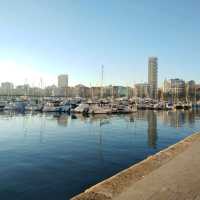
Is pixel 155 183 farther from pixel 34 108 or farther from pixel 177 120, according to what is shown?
pixel 34 108

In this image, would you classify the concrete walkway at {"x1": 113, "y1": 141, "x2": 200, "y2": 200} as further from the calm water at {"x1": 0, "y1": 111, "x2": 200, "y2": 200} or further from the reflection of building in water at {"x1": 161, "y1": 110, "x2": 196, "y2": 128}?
the reflection of building in water at {"x1": 161, "y1": 110, "x2": 196, "y2": 128}

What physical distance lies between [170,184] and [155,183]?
537mm

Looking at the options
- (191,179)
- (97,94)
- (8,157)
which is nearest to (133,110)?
(8,157)

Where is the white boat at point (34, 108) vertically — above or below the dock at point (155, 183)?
below

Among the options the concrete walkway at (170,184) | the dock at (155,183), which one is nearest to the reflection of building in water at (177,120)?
the dock at (155,183)

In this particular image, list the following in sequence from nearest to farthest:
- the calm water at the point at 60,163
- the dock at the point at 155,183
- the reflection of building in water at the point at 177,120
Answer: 1. the dock at the point at 155,183
2. the calm water at the point at 60,163
3. the reflection of building in water at the point at 177,120

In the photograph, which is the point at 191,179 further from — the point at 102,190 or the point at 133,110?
the point at 133,110

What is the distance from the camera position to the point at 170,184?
1045 cm

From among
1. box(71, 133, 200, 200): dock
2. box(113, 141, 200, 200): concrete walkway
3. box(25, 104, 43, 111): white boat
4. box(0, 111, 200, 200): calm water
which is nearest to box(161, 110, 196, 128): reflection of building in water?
box(0, 111, 200, 200): calm water

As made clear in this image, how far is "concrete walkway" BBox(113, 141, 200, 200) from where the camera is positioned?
912 centimetres

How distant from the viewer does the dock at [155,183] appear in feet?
30.4

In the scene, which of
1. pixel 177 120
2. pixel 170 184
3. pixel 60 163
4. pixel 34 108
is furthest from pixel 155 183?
pixel 34 108

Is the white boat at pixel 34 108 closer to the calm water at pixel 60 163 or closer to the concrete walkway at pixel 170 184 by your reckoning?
the calm water at pixel 60 163

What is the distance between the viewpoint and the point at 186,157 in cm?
1542
